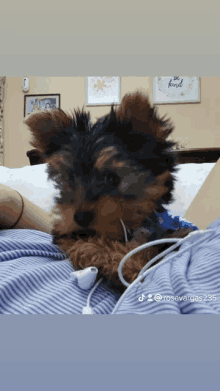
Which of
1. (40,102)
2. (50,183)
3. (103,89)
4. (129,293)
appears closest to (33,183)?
(50,183)

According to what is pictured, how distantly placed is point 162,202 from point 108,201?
14 centimetres

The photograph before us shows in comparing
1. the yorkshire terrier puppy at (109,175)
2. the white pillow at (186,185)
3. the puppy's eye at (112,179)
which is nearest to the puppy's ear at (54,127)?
the yorkshire terrier puppy at (109,175)

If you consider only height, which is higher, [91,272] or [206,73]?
[206,73]

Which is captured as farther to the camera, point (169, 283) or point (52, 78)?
point (52, 78)

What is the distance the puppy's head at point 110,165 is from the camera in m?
0.61

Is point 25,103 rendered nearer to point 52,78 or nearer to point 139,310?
point 52,78

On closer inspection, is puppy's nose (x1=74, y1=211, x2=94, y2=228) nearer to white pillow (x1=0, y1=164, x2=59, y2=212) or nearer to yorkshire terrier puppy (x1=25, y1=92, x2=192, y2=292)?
yorkshire terrier puppy (x1=25, y1=92, x2=192, y2=292)

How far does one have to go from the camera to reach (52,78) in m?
0.58

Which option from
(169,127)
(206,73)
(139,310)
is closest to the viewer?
(139,310)

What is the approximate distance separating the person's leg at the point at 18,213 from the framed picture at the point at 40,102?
0.24m

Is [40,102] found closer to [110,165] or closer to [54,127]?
[54,127]

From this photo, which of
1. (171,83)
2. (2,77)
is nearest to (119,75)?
(171,83)

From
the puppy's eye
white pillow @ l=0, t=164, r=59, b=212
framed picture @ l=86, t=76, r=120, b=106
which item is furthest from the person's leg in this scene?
framed picture @ l=86, t=76, r=120, b=106

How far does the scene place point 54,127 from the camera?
0.67 meters
